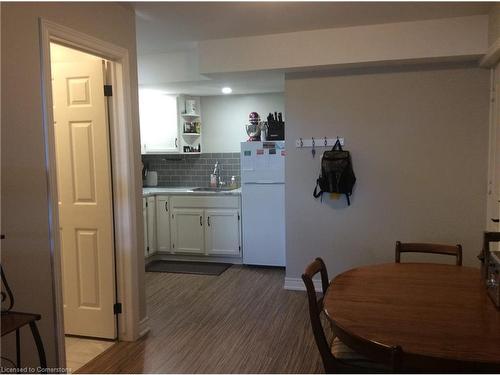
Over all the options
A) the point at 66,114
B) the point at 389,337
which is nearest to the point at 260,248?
the point at 66,114

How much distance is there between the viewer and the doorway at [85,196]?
117 inches

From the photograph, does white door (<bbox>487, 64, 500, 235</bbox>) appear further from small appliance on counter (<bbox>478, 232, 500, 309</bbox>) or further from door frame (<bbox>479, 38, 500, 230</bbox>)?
small appliance on counter (<bbox>478, 232, 500, 309</bbox>)

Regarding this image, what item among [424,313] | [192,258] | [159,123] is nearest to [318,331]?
[424,313]

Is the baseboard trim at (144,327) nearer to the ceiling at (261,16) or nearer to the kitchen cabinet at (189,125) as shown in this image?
the ceiling at (261,16)

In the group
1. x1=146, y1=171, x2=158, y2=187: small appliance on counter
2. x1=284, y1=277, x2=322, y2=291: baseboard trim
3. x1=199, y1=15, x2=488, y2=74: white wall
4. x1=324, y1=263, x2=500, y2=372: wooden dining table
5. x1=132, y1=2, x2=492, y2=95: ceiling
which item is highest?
x1=132, y1=2, x2=492, y2=95: ceiling

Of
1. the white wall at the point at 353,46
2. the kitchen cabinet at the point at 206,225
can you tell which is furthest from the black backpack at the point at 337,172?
Result: the kitchen cabinet at the point at 206,225

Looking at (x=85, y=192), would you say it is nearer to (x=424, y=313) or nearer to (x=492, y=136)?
(x=424, y=313)

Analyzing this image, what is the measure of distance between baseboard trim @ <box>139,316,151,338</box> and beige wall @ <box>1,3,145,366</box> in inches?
34.9

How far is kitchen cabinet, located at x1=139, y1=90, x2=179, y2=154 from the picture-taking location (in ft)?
17.6

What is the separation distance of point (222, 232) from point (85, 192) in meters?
2.17

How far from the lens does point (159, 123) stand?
213 inches

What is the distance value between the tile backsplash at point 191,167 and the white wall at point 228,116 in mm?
124

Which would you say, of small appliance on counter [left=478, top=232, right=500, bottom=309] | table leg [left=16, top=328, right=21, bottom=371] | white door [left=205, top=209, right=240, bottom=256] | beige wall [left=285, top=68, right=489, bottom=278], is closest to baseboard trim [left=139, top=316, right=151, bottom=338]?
table leg [left=16, top=328, right=21, bottom=371]

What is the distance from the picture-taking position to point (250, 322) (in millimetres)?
3385
